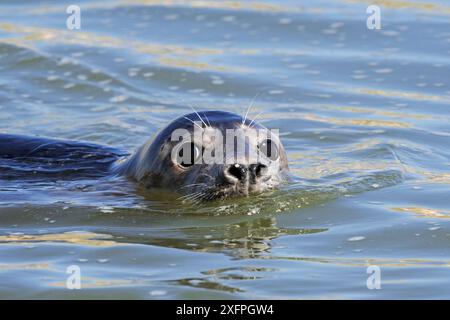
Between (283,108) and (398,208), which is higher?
(283,108)

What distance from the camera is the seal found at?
733cm

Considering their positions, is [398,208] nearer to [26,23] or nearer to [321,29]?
[321,29]

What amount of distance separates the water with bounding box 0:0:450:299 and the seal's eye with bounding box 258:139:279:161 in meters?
0.28

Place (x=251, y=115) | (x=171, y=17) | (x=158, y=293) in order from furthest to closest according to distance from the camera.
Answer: (x=171, y=17), (x=251, y=115), (x=158, y=293)

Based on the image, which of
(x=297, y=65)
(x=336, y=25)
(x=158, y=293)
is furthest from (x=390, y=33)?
(x=158, y=293)

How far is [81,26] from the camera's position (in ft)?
44.9

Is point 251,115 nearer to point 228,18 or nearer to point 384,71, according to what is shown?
point 384,71

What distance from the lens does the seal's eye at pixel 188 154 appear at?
7.63 meters

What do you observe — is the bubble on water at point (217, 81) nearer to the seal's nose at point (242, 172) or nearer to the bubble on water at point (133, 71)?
the bubble on water at point (133, 71)

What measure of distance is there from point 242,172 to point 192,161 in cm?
55

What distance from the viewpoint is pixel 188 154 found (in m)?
7.70

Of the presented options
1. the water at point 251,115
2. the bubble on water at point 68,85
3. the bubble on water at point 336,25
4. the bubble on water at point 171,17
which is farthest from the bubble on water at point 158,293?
the bubble on water at point 171,17

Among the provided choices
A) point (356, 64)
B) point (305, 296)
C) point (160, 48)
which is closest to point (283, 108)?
point (356, 64)

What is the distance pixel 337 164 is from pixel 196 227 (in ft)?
7.04
